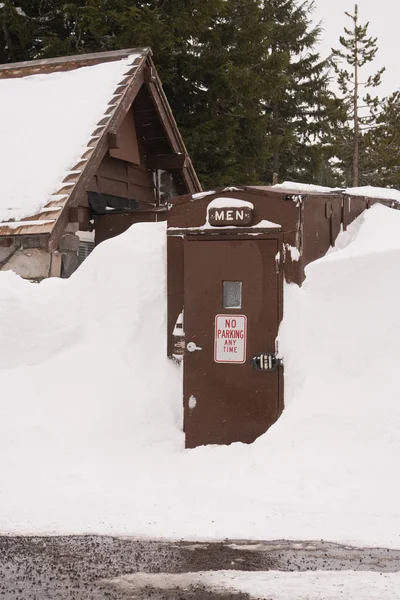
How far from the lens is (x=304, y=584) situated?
15.8 feet

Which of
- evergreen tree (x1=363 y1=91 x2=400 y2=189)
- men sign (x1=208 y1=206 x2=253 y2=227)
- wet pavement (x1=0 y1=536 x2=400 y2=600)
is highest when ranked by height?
evergreen tree (x1=363 y1=91 x2=400 y2=189)

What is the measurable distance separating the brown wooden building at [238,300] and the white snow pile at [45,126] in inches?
194

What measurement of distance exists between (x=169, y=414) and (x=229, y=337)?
3.95 feet

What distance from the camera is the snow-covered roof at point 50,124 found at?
12445mm

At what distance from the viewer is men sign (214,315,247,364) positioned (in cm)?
796

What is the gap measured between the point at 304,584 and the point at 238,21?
20069 millimetres

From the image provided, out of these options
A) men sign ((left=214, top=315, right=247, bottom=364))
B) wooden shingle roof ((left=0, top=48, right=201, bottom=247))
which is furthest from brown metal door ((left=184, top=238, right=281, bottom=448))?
wooden shingle roof ((left=0, top=48, right=201, bottom=247))

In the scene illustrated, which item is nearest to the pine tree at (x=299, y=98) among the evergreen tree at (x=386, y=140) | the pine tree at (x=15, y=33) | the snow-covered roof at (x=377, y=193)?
the evergreen tree at (x=386, y=140)

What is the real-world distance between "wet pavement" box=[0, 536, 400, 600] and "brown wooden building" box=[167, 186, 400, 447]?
2.31m

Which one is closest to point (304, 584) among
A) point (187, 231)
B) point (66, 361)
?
point (187, 231)

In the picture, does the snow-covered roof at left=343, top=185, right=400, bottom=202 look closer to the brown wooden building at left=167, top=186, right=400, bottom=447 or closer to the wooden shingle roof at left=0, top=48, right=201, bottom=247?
the brown wooden building at left=167, top=186, right=400, bottom=447

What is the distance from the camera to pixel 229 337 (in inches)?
315

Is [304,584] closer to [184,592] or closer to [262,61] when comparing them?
[184,592]

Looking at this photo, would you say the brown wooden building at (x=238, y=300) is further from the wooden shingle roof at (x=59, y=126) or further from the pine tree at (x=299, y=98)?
the pine tree at (x=299, y=98)
